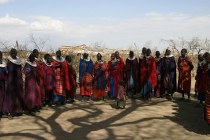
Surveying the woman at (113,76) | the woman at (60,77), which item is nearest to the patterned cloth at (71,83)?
the woman at (60,77)

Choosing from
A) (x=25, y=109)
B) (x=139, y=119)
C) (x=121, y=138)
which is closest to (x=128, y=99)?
(x=139, y=119)

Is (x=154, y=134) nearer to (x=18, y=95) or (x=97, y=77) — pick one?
(x=18, y=95)

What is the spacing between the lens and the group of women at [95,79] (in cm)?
981

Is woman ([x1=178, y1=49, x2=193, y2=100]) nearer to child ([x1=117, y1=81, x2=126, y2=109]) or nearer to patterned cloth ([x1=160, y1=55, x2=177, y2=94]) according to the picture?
patterned cloth ([x1=160, y1=55, x2=177, y2=94])

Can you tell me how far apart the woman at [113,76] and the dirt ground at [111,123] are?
41.9 inches

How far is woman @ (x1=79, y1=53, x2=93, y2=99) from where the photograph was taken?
12.5 metres

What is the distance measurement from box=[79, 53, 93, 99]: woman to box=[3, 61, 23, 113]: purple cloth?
3.18 m

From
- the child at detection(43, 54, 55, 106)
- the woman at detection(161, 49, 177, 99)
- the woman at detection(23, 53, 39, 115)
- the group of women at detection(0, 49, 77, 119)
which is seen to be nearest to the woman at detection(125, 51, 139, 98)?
the woman at detection(161, 49, 177, 99)

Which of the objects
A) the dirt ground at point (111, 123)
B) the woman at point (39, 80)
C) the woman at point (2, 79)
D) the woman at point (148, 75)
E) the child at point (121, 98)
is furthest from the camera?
the woman at point (148, 75)

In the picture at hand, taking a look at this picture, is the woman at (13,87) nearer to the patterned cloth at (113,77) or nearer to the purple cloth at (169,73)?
the patterned cloth at (113,77)

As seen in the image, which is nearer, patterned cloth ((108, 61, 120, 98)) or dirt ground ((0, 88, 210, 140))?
dirt ground ((0, 88, 210, 140))

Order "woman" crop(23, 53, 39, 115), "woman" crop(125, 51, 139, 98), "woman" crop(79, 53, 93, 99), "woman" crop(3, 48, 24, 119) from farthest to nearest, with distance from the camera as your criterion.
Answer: "woman" crop(125, 51, 139, 98) → "woman" crop(79, 53, 93, 99) → "woman" crop(23, 53, 39, 115) → "woman" crop(3, 48, 24, 119)

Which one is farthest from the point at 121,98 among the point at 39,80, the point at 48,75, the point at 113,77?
the point at 39,80

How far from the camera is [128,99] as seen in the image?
12.7 m
